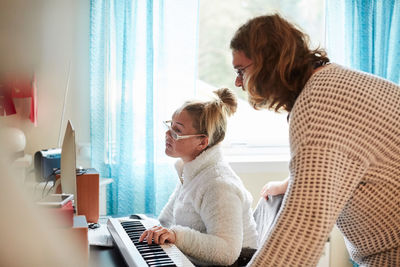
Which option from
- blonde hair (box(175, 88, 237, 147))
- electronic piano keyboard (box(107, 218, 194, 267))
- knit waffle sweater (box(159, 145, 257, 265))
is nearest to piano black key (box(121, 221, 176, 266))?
electronic piano keyboard (box(107, 218, 194, 267))

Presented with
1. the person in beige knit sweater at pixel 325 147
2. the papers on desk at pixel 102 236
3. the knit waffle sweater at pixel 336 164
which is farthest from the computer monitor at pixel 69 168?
the knit waffle sweater at pixel 336 164

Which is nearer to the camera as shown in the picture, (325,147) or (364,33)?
(325,147)

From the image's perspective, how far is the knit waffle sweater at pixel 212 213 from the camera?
57.7 inches

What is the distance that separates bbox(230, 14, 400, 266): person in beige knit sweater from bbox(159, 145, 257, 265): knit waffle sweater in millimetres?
416

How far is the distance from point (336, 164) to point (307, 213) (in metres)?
0.12

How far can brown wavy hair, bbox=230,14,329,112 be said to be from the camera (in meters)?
1.12

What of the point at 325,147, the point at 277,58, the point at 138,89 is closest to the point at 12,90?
the point at 325,147

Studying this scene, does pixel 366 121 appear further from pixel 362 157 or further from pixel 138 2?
pixel 138 2

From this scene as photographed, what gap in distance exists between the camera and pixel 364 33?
301 centimetres

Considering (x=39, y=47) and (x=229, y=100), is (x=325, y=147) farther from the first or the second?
(x=229, y=100)

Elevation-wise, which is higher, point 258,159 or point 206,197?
point 206,197

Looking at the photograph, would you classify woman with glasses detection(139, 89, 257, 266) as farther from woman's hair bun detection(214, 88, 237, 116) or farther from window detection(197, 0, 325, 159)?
window detection(197, 0, 325, 159)

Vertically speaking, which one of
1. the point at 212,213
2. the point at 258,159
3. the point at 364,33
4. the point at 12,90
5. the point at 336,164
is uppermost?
the point at 364,33

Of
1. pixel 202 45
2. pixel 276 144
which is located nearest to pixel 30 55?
pixel 202 45
